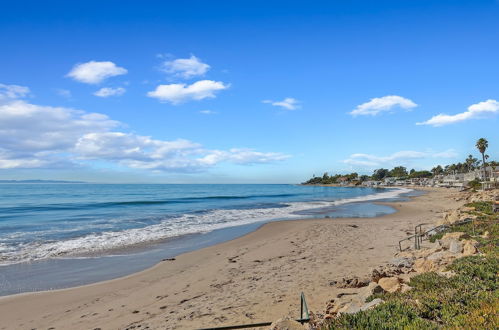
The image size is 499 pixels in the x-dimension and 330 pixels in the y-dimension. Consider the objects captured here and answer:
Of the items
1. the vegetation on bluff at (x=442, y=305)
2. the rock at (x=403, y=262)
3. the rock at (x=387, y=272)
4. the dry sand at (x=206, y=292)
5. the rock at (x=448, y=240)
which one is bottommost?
the dry sand at (x=206, y=292)

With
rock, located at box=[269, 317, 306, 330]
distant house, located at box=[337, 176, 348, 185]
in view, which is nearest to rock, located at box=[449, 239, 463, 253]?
rock, located at box=[269, 317, 306, 330]

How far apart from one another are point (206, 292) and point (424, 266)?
6822mm

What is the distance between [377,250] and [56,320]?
43.1ft

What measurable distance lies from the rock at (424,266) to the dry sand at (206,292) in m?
1.89

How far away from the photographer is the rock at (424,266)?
879 centimetres

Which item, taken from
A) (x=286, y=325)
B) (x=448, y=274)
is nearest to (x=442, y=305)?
(x=448, y=274)

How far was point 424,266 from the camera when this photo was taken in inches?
359

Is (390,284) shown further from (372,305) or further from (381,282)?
(372,305)

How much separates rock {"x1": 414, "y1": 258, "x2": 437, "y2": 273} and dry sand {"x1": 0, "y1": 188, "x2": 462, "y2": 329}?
189cm

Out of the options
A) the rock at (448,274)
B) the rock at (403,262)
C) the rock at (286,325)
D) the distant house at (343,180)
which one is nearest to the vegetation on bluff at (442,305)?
the rock at (448,274)

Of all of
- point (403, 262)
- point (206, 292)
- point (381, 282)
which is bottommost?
point (206, 292)

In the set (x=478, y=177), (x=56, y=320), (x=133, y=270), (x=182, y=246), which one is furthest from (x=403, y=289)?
(x=478, y=177)

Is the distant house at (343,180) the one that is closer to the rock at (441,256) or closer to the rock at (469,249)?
the rock at (469,249)

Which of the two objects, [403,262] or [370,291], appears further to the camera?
[403,262]
